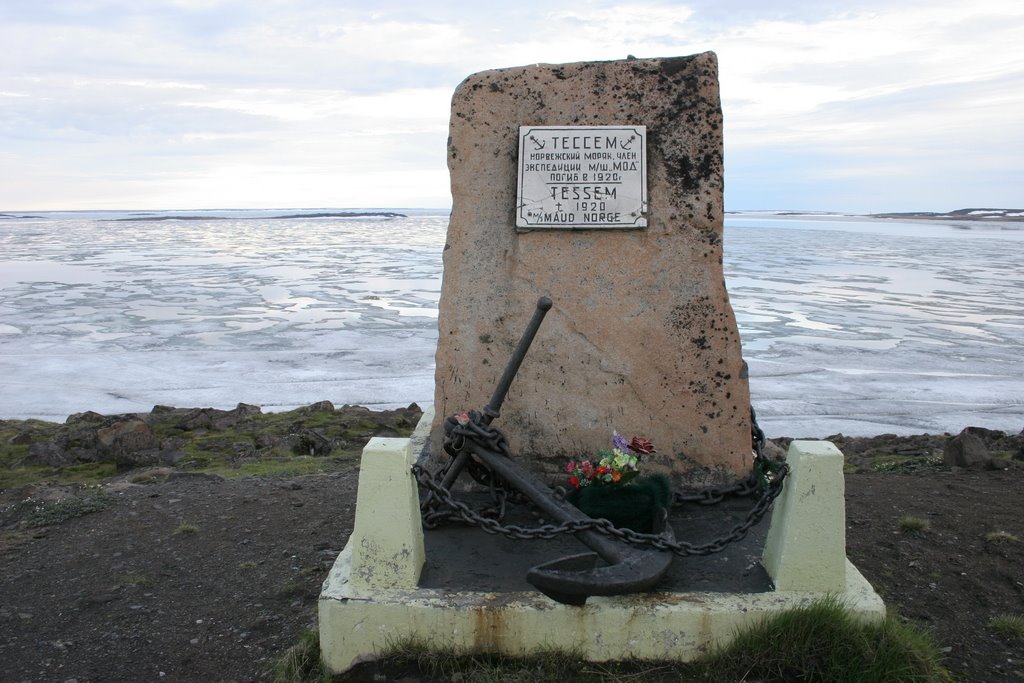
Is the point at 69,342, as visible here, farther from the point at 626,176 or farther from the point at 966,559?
the point at 966,559

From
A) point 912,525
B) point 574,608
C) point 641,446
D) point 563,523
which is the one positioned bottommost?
point 912,525

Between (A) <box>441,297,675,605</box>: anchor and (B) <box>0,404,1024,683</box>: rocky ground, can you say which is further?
(B) <box>0,404,1024,683</box>: rocky ground

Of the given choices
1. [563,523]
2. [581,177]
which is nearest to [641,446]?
[563,523]

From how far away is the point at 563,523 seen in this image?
300cm

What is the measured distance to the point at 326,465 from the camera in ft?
20.1

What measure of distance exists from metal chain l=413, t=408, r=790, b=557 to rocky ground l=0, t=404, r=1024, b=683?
733 millimetres

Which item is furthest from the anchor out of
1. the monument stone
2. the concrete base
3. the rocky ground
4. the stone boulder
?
the stone boulder

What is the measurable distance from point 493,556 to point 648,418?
1.15 meters

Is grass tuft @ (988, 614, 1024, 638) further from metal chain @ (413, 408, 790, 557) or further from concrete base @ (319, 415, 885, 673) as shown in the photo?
metal chain @ (413, 408, 790, 557)

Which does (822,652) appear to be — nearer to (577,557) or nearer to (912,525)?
(577,557)

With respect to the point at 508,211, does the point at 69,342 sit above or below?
below

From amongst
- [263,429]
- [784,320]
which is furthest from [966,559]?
[784,320]

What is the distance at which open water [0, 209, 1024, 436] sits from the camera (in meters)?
8.19

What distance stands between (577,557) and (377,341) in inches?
316
